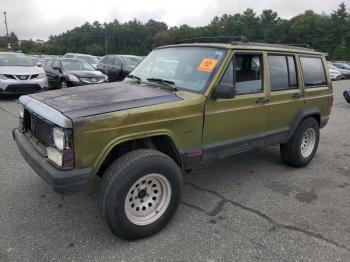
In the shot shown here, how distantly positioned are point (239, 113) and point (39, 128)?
2.23 meters

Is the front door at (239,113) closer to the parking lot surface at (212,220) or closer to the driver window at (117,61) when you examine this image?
the parking lot surface at (212,220)

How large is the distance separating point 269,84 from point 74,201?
9.38ft

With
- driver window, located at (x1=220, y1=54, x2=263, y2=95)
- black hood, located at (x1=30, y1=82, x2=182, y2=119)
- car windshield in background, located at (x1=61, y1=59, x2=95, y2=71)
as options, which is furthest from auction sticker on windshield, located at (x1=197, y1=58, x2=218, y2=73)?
car windshield in background, located at (x1=61, y1=59, x2=95, y2=71)

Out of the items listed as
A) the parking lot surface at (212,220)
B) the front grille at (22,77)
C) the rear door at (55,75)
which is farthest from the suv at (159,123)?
the rear door at (55,75)

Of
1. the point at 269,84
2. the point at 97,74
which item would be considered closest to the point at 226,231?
the point at 269,84

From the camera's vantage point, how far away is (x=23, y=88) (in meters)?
10.4

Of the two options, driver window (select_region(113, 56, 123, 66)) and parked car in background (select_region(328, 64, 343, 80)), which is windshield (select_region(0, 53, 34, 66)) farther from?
parked car in background (select_region(328, 64, 343, 80))

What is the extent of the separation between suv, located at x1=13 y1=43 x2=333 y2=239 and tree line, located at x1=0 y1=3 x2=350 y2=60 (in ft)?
170

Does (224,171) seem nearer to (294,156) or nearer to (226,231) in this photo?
(294,156)

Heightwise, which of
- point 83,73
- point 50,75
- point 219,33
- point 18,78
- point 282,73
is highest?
point 219,33

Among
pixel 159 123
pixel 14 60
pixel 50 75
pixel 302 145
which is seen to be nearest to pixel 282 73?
pixel 302 145

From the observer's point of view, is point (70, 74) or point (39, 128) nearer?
point (39, 128)

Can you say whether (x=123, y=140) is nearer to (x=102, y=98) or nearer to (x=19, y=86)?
(x=102, y=98)

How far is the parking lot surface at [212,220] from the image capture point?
119 inches
